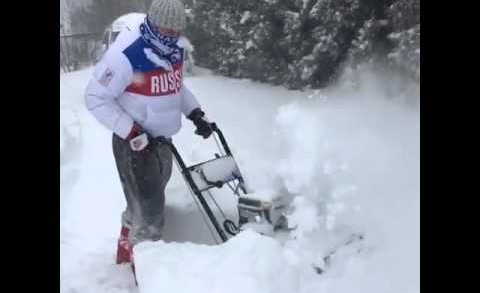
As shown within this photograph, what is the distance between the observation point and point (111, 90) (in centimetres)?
422

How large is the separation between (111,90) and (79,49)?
19.9m

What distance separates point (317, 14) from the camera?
9.01 m

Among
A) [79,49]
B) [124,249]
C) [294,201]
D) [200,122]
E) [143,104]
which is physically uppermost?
[143,104]

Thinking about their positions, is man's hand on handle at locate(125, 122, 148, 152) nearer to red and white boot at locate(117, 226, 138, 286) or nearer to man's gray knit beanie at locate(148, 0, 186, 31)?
man's gray knit beanie at locate(148, 0, 186, 31)

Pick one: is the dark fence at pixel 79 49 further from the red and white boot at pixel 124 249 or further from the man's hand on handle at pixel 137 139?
the man's hand on handle at pixel 137 139

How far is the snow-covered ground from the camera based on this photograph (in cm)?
389

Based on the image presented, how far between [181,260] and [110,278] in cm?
100

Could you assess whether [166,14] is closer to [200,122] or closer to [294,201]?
[200,122]

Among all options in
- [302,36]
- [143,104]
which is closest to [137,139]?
[143,104]

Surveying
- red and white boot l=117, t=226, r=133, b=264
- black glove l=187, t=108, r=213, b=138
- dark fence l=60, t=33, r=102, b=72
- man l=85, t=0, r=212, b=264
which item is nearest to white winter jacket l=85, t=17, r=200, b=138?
man l=85, t=0, r=212, b=264

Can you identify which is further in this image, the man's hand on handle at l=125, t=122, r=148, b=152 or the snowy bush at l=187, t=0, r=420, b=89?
the snowy bush at l=187, t=0, r=420, b=89

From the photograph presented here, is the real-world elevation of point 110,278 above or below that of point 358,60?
below

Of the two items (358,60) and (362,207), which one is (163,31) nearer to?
(362,207)
